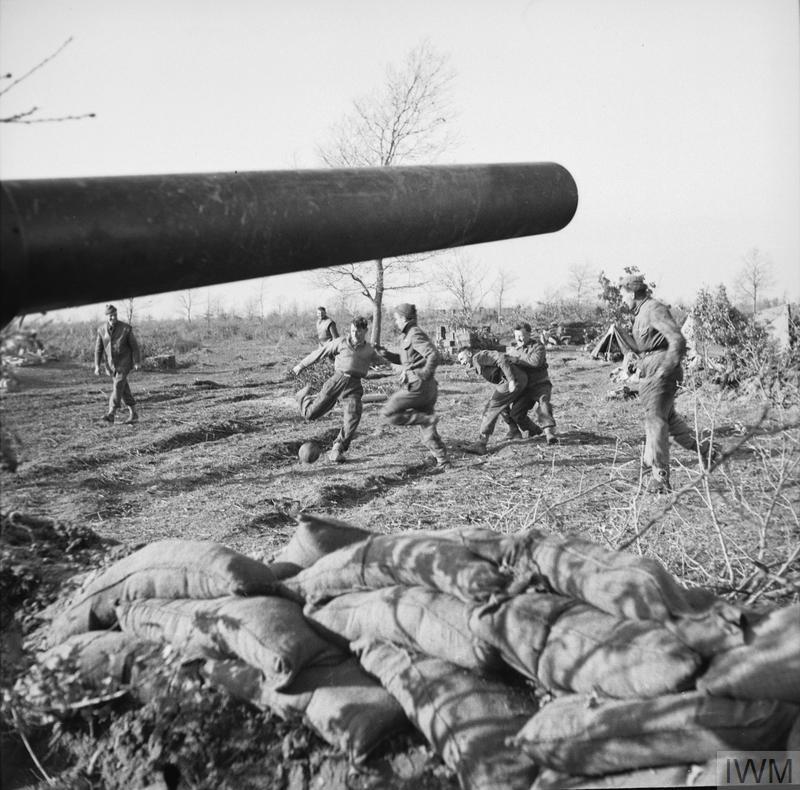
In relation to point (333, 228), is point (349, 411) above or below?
below

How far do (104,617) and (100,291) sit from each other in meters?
2.53

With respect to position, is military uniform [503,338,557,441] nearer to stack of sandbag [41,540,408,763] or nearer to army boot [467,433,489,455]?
army boot [467,433,489,455]

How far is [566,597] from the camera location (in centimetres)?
294

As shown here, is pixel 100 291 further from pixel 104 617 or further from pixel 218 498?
pixel 218 498

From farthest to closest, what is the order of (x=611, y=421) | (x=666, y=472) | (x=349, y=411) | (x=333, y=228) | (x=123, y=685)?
(x=611, y=421)
(x=349, y=411)
(x=666, y=472)
(x=123, y=685)
(x=333, y=228)

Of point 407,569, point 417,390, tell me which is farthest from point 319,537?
point 417,390

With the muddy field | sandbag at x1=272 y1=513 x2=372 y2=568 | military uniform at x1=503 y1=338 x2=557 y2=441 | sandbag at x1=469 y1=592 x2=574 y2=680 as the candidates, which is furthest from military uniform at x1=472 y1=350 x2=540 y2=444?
sandbag at x1=469 y1=592 x2=574 y2=680

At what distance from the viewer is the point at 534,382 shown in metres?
11.9

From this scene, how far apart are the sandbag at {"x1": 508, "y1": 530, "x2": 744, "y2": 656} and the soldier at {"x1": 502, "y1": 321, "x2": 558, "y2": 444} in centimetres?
873

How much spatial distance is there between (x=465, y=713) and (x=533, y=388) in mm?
9281

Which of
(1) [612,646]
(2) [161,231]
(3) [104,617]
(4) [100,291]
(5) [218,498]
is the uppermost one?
(2) [161,231]

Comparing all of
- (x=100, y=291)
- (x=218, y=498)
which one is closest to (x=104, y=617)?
(x=100, y=291)

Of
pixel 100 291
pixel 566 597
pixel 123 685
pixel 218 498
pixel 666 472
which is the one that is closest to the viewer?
pixel 100 291

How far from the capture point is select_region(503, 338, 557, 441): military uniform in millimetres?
11726
